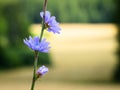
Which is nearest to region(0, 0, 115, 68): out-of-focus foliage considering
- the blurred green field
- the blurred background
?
the blurred background

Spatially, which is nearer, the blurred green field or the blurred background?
the blurred green field

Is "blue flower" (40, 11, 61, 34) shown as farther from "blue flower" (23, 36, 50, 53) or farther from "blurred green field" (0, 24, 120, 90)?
"blurred green field" (0, 24, 120, 90)

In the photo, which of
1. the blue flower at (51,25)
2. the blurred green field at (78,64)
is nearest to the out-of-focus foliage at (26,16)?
the blurred green field at (78,64)

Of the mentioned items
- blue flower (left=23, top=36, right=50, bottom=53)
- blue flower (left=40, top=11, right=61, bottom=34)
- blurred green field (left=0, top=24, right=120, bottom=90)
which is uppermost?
blurred green field (left=0, top=24, right=120, bottom=90)

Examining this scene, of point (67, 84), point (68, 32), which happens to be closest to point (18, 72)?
point (67, 84)

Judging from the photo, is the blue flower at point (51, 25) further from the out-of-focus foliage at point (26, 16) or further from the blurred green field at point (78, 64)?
the out-of-focus foliage at point (26, 16)

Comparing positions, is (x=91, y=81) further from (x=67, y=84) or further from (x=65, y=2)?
(x=65, y=2)

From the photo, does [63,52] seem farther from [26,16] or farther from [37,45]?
[37,45]

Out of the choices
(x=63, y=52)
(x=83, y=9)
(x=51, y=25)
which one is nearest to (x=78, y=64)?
(x=83, y=9)
